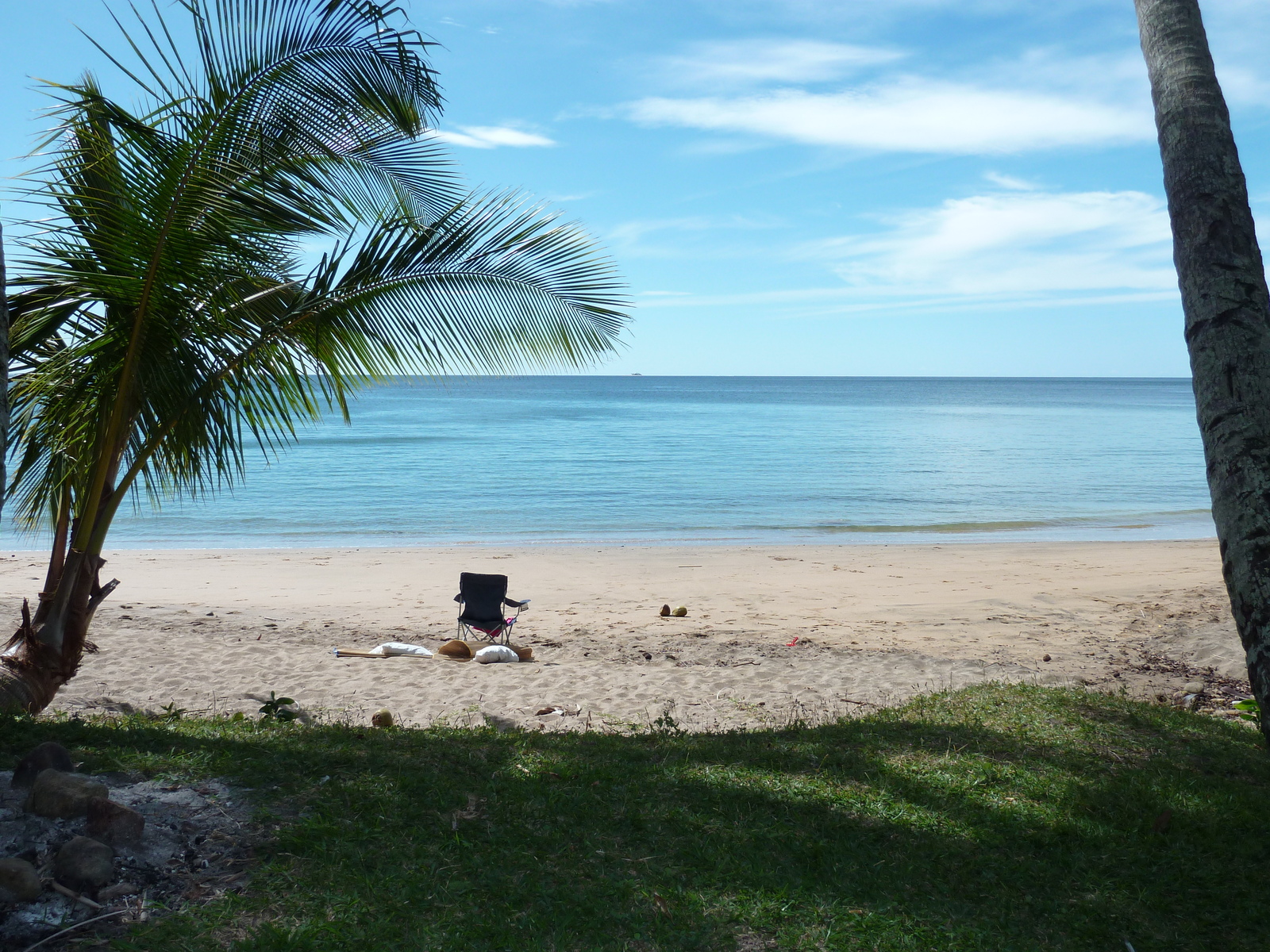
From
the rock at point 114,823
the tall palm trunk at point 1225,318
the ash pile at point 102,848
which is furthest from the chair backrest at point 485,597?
the tall palm trunk at point 1225,318

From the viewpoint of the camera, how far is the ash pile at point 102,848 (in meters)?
2.48

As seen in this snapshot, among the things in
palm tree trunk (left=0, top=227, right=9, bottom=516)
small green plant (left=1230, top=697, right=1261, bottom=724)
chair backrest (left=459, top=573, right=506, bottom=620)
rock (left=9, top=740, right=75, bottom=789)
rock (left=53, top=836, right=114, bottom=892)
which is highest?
palm tree trunk (left=0, top=227, right=9, bottom=516)

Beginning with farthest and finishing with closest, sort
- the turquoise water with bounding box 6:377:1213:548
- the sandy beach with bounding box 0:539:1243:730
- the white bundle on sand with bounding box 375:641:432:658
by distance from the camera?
the turquoise water with bounding box 6:377:1213:548 → the white bundle on sand with bounding box 375:641:432:658 → the sandy beach with bounding box 0:539:1243:730

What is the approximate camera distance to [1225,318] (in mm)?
3215

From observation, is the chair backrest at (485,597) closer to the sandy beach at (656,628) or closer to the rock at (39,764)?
the sandy beach at (656,628)

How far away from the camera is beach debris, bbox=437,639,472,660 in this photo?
312 inches

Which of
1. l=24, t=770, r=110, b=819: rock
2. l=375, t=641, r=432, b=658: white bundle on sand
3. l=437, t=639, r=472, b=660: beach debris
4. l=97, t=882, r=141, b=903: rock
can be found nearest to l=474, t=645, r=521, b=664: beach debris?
l=437, t=639, r=472, b=660: beach debris

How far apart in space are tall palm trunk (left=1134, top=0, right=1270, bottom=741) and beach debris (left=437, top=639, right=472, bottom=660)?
6.02m

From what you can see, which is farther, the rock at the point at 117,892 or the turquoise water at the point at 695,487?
the turquoise water at the point at 695,487

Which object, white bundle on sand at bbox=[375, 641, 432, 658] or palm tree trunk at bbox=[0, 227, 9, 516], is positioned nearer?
palm tree trunk at bbox=[0, 227, 9, 516]

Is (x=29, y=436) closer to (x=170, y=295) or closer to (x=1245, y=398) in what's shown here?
(x=170, y=295)

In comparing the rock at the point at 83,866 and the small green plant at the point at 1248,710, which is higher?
the rock at the point at 83,866

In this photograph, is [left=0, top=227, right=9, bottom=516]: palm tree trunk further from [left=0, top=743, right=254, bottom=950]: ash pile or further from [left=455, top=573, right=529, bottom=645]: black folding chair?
[left=455, top=573, right=529, bottom=645]: black folding chair

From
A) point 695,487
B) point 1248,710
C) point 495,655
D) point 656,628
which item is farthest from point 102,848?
point 695,487
